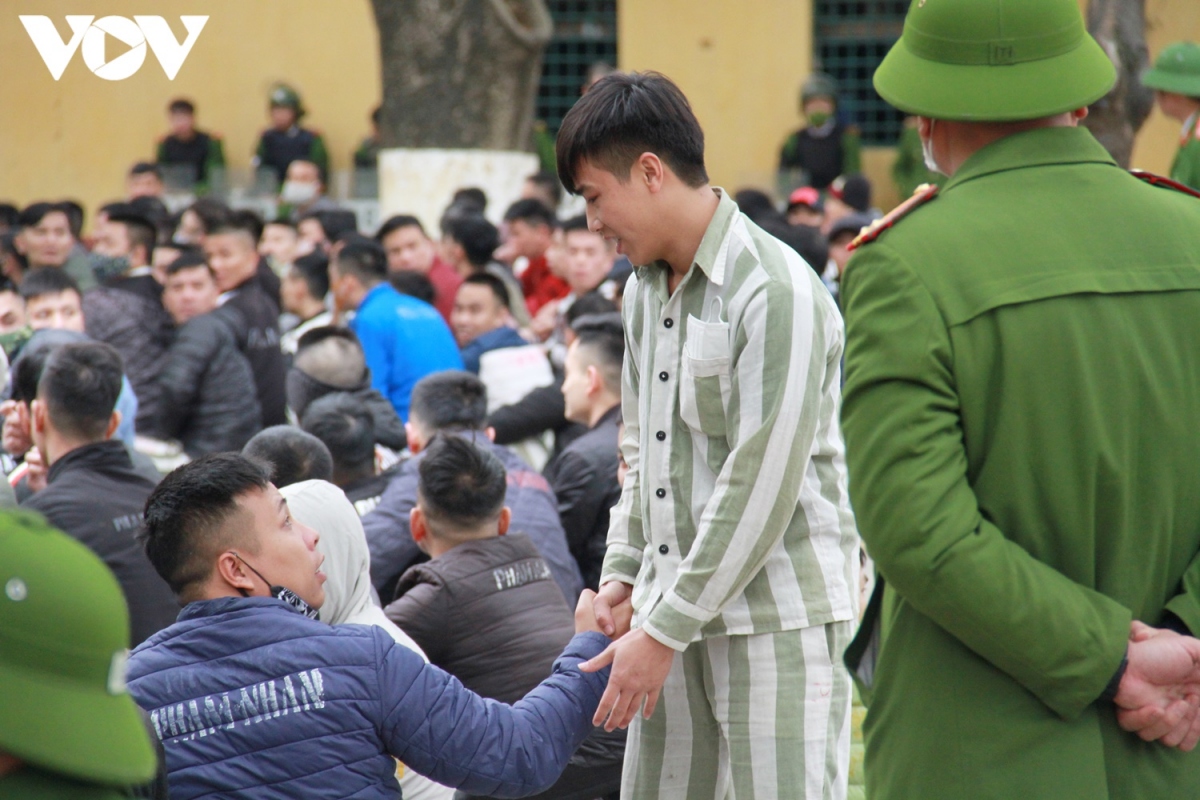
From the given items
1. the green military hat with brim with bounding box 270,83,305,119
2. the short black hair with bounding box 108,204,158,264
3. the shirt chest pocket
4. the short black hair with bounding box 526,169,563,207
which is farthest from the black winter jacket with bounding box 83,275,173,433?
the green military hat with brim with bounding box 270,83,305,119

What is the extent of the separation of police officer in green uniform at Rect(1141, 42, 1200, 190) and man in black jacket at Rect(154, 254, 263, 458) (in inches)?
171

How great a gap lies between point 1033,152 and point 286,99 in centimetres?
1516

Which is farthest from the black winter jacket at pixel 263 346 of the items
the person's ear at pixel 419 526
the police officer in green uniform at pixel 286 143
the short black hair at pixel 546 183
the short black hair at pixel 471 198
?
the police officer in green uniform at pixel 286 143

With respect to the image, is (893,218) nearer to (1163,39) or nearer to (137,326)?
(137,326)

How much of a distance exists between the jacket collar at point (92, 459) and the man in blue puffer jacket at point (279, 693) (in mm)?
1767

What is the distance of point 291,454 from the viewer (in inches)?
154

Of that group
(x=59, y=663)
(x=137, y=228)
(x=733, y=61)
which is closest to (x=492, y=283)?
(x=137, y=228)

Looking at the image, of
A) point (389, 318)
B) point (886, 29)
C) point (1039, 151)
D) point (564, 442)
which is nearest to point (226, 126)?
point (886, 29)

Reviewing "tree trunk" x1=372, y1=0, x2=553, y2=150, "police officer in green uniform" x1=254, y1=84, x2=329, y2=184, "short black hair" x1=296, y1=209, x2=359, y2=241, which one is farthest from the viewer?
"police officer in green uniform" x1=254, y1=84, x2=329, y2=184

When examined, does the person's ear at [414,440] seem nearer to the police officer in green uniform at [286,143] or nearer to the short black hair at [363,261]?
the short black hair at [363,261]

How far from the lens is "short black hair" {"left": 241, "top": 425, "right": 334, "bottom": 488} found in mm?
3867

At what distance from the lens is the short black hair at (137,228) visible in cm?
846

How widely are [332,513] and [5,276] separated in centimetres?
740

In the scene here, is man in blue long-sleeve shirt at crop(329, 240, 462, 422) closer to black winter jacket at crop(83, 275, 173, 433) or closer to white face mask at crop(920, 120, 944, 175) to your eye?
black winter jacket at crop(83, 275, 173, 433)
